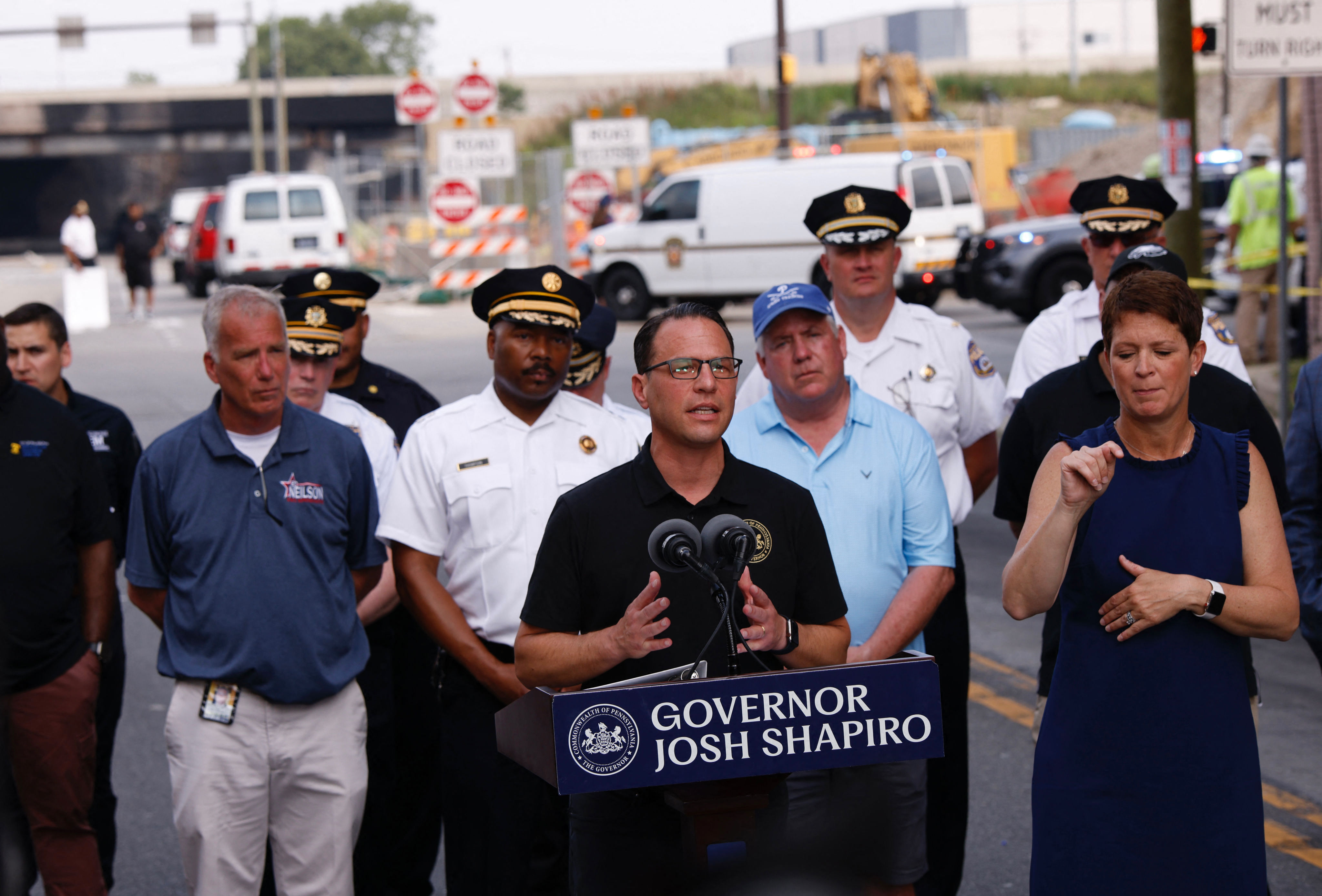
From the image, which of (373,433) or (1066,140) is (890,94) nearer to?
(1066,140)

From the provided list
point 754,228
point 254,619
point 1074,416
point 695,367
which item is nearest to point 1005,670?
point 1074,416

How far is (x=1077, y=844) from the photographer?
3.54m

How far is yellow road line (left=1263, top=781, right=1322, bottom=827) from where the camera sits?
5.65 meters

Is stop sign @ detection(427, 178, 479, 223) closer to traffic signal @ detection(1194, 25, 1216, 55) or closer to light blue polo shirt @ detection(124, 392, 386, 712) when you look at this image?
traffic signal @ detection(1194, 25, 1216, 55)

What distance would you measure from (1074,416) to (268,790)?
2524 millimetres

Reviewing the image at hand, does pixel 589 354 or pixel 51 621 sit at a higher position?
pixel 589 354

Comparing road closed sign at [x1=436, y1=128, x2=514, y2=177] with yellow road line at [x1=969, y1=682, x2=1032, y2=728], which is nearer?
yellow road line at [x1=969, y1=682, x2=1032, y2=728]

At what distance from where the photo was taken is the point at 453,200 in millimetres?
22719

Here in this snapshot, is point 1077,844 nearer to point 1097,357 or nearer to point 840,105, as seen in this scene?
point 1097,357

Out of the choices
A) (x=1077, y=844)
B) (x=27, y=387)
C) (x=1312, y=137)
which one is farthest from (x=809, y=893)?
(x=1312, y=137)

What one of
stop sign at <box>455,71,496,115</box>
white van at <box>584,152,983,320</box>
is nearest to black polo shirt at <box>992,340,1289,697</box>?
stop sign at <box>455,71,496,115</box>

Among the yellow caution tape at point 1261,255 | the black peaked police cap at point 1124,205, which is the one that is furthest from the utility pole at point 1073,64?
the black peaked police cap at point 1124,205

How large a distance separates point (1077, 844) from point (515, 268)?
2.28m

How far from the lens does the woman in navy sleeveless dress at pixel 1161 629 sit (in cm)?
345
